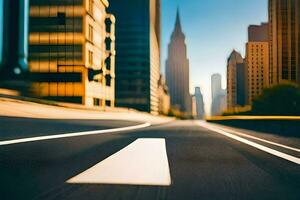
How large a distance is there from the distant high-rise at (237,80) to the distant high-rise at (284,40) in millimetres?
1283

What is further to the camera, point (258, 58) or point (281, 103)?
point (281, 103)

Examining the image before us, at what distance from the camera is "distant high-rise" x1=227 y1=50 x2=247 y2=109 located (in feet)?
41.8

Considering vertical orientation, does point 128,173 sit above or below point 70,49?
below

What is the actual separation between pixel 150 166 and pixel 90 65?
33163mm

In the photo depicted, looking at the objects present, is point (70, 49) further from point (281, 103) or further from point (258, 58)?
point (281, 103)

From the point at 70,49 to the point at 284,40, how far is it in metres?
11.4

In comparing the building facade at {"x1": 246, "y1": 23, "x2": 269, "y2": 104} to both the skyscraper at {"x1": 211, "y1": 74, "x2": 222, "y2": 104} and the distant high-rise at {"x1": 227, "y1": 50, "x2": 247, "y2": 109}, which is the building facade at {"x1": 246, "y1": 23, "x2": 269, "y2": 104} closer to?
the distant high-rise at {"x1": 227, "y1": 50, "x2": 247, "y2": 109}

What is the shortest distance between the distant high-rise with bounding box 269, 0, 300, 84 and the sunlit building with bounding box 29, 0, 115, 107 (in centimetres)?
752

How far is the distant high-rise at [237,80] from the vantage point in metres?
12.7

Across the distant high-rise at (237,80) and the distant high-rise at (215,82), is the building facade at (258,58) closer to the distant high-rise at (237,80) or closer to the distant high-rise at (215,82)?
the distant high-rise at (237,80)

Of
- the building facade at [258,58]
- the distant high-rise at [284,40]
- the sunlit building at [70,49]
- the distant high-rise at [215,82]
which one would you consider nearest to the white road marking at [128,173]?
the building facade at [258,58]

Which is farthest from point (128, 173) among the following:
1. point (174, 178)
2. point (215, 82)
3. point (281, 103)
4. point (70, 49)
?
point (281, 103)

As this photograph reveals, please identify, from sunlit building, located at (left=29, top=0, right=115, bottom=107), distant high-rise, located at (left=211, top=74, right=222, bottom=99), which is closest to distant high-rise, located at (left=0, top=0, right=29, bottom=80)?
sunlit building, located at (left=29, top=0, right=115, bottom=107)

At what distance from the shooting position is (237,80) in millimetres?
13734
